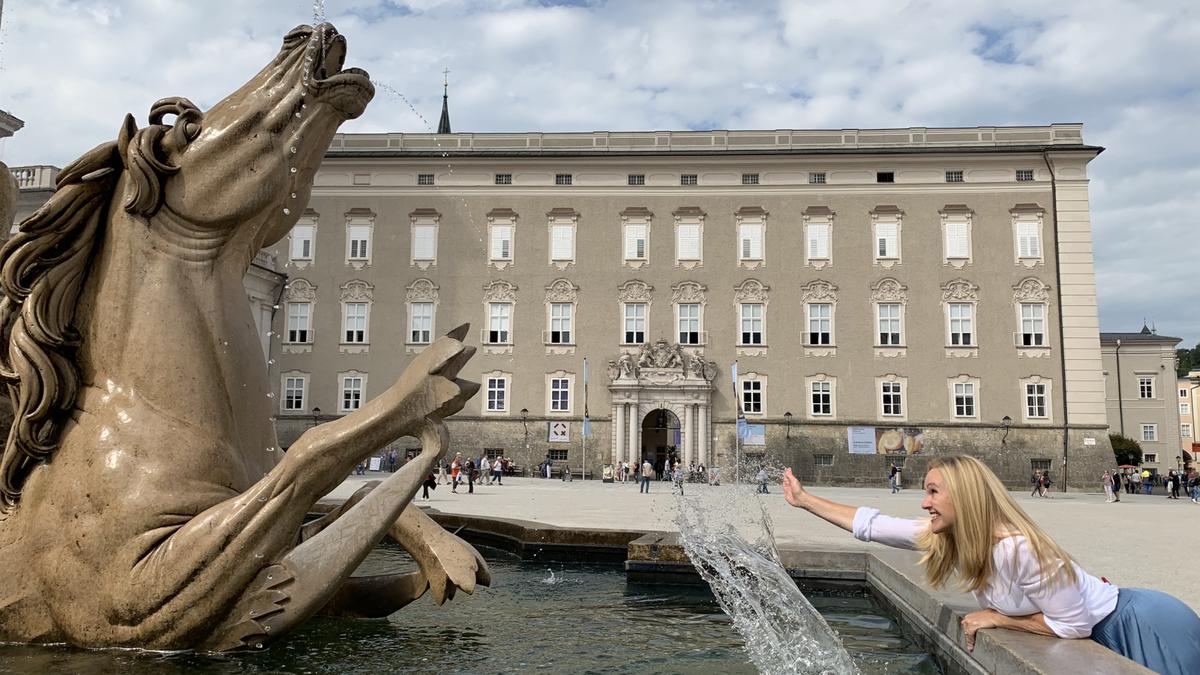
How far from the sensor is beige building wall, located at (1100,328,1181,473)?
56.3 m

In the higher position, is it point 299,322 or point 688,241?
point 688,241

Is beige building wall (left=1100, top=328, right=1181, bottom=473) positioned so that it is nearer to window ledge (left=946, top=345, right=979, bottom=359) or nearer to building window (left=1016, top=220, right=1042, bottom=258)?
building window (left=1016, top=220, right=1042, bottom=258)

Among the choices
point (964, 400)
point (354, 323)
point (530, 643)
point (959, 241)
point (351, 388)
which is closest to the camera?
point (530, 643)

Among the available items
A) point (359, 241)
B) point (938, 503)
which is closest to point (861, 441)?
point (359, 241)

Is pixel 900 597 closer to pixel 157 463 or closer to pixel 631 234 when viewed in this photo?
pixel 157 463

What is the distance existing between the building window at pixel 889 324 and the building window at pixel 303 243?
23.6 m

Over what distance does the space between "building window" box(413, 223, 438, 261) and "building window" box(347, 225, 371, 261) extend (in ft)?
6.55

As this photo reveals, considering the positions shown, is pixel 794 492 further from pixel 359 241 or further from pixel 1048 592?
pixel 359 241

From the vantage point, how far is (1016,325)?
33.9 m

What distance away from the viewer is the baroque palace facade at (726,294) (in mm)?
33594

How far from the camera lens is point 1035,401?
33.5m

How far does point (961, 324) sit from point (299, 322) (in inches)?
1062

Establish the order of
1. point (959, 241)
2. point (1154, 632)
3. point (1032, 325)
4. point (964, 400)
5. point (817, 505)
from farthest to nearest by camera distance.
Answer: point (959, 241)
point (1032, 325)
point (964, 400)
point (817, 505)
point (1154, 632)

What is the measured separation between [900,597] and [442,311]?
31977 millimetres
